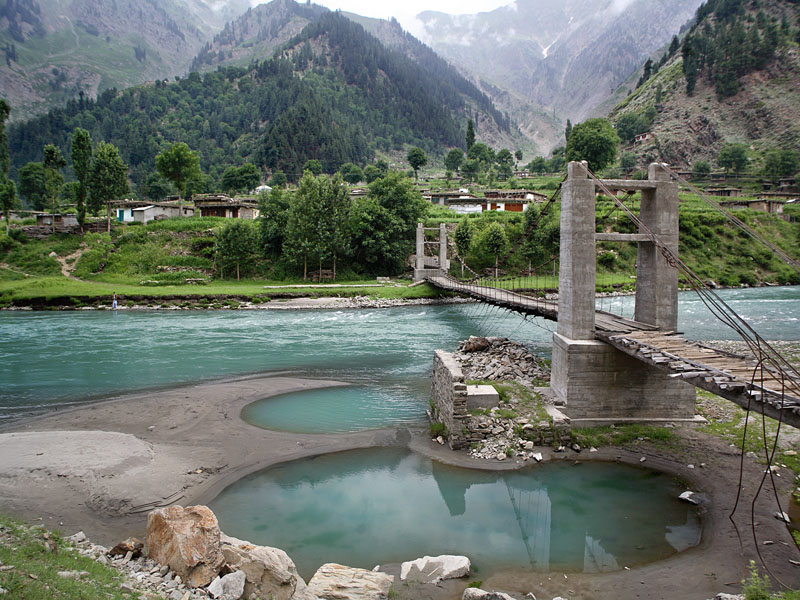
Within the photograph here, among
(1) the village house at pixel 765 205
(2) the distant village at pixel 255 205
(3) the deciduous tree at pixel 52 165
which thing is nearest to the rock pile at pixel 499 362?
(2) the distant village at pixel 255 205

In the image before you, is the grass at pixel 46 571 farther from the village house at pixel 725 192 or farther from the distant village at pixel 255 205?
the village house at pixel 725 192

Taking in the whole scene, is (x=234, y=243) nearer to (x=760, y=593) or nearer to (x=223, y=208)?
(x=223, y=208)

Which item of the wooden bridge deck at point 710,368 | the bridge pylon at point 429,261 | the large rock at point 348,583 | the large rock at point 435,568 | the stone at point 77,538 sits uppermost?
the bridge pylon at point 429,261

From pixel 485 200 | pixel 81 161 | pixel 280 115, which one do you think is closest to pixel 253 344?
pixel 81 161

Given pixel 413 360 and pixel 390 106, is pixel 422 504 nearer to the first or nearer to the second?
pixel 413 360

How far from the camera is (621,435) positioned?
448 inches

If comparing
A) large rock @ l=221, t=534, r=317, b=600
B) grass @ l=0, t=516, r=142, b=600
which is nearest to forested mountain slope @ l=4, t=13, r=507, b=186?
grass @ l=0, t=516, r=142, b=600

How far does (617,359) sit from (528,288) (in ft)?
74.7

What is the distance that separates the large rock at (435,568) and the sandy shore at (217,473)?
0.47 ft

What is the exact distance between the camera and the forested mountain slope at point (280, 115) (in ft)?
363

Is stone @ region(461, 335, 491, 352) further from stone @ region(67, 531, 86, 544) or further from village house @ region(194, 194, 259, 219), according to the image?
village house @ region(194, 194, 259, 219)

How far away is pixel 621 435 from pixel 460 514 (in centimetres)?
463

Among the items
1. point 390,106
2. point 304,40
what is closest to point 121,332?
point 390,106

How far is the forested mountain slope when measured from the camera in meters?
111
